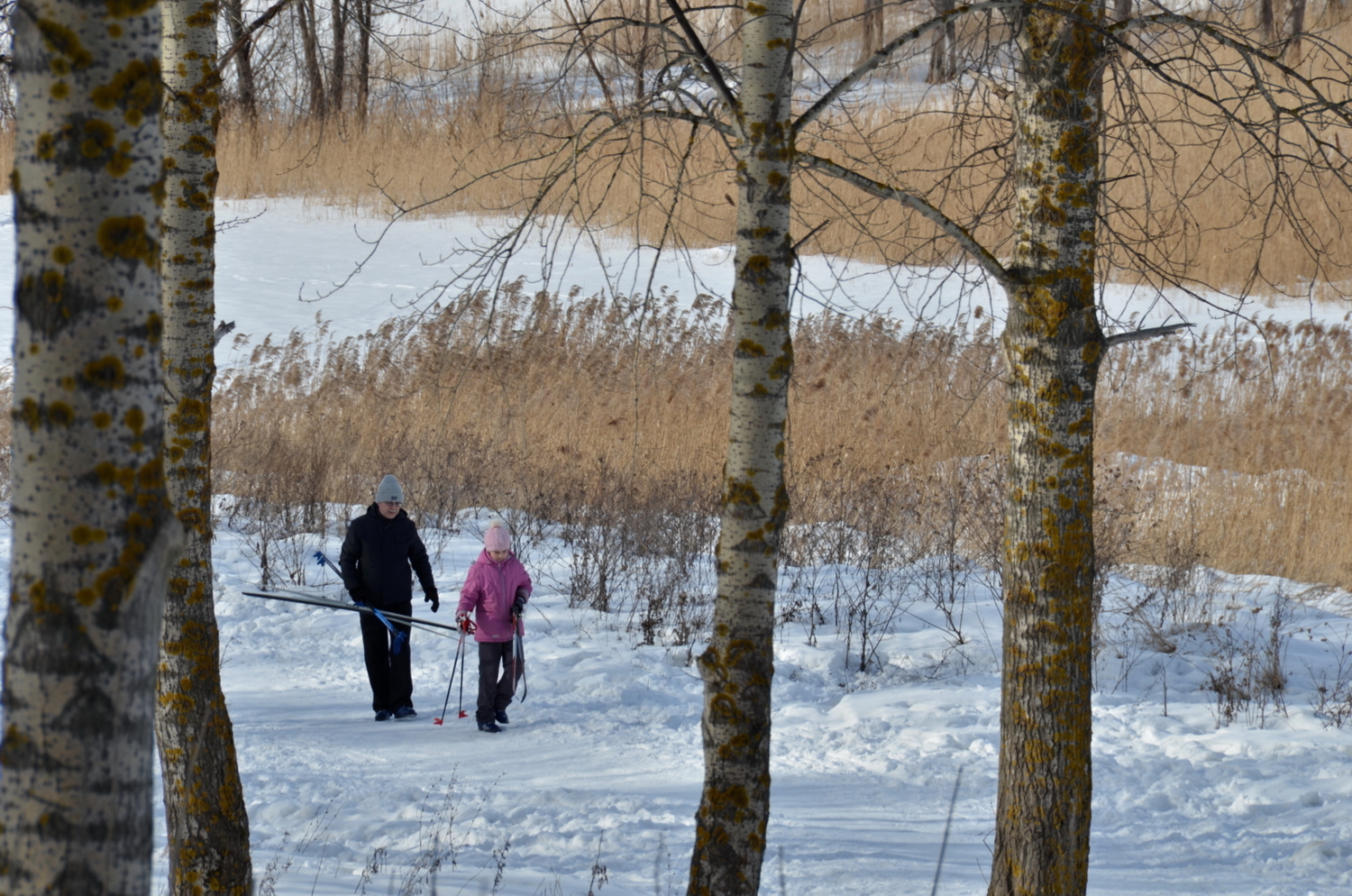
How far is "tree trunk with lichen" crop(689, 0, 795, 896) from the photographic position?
3121 mm

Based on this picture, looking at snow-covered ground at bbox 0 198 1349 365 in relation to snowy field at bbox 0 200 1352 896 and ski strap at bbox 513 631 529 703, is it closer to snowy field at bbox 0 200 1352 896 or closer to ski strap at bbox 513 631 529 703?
snowy field at bbox 0 200 1352 896

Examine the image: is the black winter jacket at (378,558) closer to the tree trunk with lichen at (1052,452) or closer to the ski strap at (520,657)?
the ski strap at (520,657)

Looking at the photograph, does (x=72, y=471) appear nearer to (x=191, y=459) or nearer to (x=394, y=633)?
(x=191, y=459)

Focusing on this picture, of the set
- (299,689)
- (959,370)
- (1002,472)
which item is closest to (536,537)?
(299,689)

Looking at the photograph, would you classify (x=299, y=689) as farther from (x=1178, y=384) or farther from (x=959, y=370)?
(x=1178, y=384)

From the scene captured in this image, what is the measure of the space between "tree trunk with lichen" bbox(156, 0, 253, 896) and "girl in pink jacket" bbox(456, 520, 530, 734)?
276cm

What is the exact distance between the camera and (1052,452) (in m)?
3.62

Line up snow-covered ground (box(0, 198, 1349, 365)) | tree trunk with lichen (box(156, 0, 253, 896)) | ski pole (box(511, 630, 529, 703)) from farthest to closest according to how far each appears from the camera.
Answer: snow-covered ground (box(0, 198, 1349, 365)), ski pole (box(511, 630, 529, 703)), tree trunk with lichen (box(156, 0, 253, 896))

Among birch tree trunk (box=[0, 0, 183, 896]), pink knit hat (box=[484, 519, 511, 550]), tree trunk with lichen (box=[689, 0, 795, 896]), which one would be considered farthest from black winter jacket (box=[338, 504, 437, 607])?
birch tree trunk (box=[0, 0, 183, 896])

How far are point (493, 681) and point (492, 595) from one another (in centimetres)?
52

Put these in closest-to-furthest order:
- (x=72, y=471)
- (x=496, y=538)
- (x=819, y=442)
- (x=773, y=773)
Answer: (x=72, y=471) → (x=773, y=773) → (x=496, y=538) → (x=819, y=442)

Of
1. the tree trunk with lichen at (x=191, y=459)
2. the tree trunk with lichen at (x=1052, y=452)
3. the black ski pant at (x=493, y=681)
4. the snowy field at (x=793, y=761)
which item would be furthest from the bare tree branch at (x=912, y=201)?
the black ski pant at (x=493, y=681)

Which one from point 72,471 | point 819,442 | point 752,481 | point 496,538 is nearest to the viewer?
point 72,471

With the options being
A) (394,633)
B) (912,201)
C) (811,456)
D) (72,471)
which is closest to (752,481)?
(912,201)
